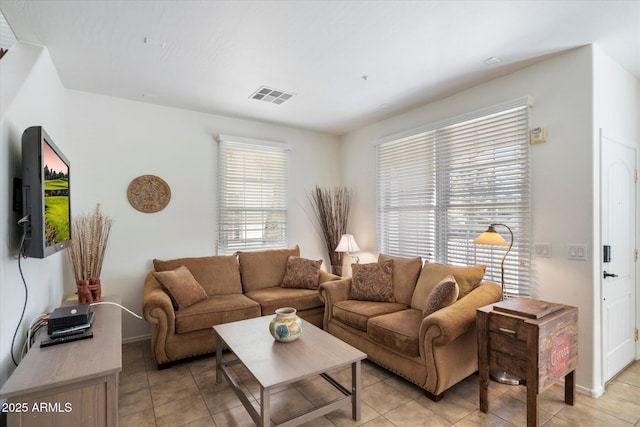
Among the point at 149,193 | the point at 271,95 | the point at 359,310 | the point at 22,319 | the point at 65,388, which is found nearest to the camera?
the point at 65,388

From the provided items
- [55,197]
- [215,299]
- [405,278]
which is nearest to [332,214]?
[405,278]

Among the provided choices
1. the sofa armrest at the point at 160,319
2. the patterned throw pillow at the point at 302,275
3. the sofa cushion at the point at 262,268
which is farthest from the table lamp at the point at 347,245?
the sofa armrest at the point at 160,319

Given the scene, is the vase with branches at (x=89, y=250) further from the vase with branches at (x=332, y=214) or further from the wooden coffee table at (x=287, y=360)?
the vase with branches at (x=332, y=214)

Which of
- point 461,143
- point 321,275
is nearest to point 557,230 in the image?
point 461,143

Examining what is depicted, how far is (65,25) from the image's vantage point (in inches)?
86.4

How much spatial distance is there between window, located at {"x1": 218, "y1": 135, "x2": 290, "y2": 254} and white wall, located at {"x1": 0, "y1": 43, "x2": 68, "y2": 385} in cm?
183

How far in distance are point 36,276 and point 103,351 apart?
100cm

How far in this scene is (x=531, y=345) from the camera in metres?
2.00

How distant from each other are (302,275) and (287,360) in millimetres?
1914

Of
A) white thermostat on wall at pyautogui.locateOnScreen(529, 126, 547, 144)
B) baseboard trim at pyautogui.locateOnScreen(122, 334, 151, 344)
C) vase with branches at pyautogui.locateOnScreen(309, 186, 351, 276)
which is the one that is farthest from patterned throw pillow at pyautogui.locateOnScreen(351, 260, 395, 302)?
baseboard trim at pyautogui.locateOnScreen(122, 334, 151, 344)

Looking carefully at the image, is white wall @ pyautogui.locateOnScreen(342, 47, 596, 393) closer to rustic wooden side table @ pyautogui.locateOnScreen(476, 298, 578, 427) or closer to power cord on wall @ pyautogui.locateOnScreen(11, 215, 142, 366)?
rustic wooden side table @ pyautogui.locateOnScreen(476, 298, 578, 427)

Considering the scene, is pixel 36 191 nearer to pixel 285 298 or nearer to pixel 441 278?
pixel 285 298

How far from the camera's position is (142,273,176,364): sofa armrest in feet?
9.13

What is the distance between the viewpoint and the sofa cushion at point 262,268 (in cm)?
390
